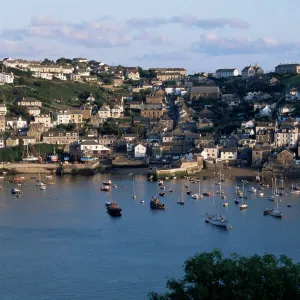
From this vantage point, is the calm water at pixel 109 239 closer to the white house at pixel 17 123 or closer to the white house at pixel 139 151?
the white house at pixel 139 151

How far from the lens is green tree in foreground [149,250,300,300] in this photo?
13.1 meters

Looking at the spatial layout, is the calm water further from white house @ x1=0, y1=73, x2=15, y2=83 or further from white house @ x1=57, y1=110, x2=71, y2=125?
white house @ x1=0, y1=73, x2=15, y2=83

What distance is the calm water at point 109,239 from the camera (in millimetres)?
17859

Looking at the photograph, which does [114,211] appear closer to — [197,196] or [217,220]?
[217,220]

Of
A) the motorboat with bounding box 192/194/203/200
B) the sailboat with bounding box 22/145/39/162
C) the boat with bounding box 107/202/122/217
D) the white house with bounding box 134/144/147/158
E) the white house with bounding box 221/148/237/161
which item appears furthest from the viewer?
the white house with bounding box 134/144/147/158

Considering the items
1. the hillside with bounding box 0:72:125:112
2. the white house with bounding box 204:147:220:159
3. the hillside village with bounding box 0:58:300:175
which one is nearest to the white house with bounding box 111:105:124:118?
the hillside village with bounding box 0:58:300:175

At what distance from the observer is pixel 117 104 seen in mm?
47938

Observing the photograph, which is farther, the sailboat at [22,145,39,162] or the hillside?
the hillside

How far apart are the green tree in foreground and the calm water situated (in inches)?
137

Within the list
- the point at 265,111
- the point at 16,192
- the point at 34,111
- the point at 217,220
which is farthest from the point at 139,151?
the point at 217,220

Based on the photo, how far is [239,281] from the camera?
1332 cm

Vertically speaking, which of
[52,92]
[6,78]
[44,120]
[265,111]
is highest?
[6,78]

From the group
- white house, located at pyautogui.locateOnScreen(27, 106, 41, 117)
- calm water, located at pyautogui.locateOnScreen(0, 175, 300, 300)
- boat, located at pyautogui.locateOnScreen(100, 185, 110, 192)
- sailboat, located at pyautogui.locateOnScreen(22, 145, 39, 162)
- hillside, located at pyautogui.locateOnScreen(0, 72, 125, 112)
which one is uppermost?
hillside, located at pyautogui.locateOnScreen(0, 72, 125, 112)

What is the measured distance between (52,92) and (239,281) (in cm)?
3752
